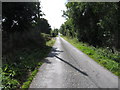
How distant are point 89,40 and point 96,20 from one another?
4.39 meters

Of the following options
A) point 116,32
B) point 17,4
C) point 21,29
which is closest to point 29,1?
point 17,4

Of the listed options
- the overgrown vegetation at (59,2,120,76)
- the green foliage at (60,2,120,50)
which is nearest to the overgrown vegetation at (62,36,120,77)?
the overgrown vegetation at (59,2,120,76)

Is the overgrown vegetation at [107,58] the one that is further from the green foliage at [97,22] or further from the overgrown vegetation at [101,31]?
the green foliage at [97,22]

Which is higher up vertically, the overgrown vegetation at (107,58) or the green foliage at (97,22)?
the green foliage at (97,22)

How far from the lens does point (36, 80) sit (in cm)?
471

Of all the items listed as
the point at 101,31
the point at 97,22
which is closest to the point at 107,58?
the point at 101,31

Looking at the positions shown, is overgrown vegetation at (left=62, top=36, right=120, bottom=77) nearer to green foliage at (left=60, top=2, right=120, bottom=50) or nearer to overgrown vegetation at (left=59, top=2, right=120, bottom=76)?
overgrown vegetation at (left=59, top=2, right=120, bottom=76)

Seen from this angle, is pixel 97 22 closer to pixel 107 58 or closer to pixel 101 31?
pixel 101 31

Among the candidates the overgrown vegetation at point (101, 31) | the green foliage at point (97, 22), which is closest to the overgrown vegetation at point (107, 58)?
the overgrown vegetation at point (101, 31)

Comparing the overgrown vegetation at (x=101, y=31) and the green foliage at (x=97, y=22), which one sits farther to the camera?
the green foliage at (x=97, y=22)

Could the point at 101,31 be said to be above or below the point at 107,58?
above

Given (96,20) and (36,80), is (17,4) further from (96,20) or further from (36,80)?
(96,20)

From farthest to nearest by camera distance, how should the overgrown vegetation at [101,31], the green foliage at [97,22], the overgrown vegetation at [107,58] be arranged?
the green foliage at [97,22] → the overgrown vegetation at [101,31] → the overgrown vegetation at [107,58]

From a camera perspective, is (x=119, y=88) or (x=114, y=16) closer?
(x=119, y=88)
